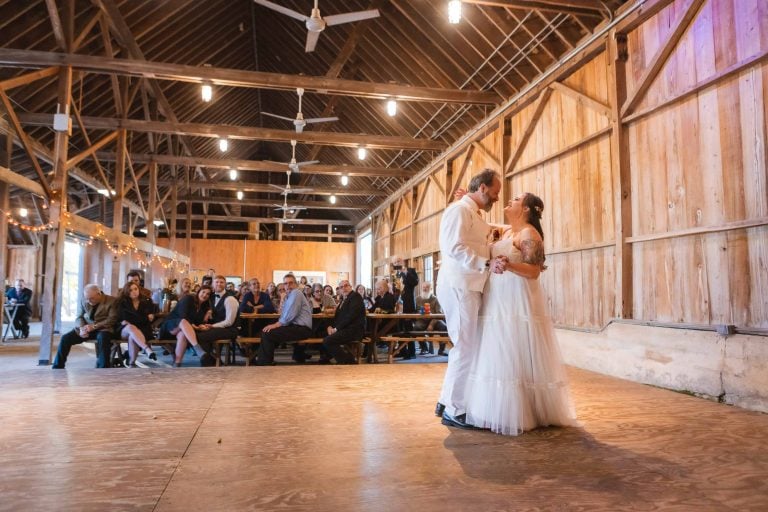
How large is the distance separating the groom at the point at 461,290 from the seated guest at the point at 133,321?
14.4ft

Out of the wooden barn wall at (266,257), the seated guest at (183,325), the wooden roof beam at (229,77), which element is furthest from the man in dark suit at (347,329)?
the wooden barn wall at (266,257)

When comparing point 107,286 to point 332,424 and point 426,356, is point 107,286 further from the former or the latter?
point 332,424

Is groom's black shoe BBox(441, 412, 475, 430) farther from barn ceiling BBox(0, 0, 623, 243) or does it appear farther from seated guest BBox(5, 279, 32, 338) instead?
seated guest BBox(5, 279, 32, 338)

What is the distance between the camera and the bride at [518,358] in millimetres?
2951

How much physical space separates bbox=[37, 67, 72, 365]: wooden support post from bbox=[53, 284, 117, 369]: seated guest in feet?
2.37

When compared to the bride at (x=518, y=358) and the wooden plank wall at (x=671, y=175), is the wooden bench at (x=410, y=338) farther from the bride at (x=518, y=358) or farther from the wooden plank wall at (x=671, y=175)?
the bride at (x=518, y=358)

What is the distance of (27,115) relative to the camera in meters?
9.23

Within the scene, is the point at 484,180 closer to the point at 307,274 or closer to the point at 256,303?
the point at 256,303

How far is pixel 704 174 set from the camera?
4.29 m

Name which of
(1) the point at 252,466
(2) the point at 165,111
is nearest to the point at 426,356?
(1) the point at 252,466

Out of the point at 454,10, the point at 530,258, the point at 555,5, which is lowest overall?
the point at 530,258

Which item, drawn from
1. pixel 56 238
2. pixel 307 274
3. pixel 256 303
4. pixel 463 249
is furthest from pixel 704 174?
pixel 307 274

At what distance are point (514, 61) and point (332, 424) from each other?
242 inches

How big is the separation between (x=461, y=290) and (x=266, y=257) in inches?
734
